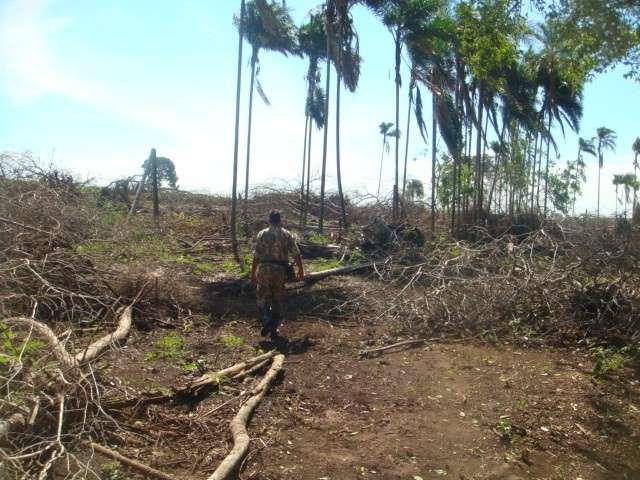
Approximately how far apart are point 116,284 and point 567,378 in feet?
19.0

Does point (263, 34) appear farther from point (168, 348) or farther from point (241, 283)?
point (168, 348)

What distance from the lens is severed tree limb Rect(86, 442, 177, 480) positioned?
3695 millimetres

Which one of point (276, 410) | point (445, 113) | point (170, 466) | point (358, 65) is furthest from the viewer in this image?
point (445, 113)

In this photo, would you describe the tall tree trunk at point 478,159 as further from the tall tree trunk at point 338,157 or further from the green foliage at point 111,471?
the green foliage at point 111,471

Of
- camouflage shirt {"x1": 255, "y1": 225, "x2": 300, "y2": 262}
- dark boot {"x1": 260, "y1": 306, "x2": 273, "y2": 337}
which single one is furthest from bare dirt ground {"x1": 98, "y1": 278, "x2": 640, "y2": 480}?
camouflage shirt {"x1": 255, "y1": 225, "x2": 300, "y2": 262}

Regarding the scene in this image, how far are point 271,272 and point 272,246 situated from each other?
13.5 inches

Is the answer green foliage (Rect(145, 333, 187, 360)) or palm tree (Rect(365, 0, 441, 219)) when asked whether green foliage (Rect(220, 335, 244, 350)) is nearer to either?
green foliage (Rect(145, 333, 187, 360))

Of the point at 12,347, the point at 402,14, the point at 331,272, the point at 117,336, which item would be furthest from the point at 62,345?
the point at 402,14

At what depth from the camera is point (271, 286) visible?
7816 mm

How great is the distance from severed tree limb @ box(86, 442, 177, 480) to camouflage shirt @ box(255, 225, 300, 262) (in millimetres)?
4161

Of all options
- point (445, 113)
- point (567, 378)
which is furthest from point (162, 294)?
point (445, 113)

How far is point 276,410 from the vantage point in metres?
Result: 5.20

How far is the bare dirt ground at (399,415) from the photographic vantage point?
4.25 m

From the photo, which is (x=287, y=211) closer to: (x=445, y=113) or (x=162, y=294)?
(x=445, y=113)
